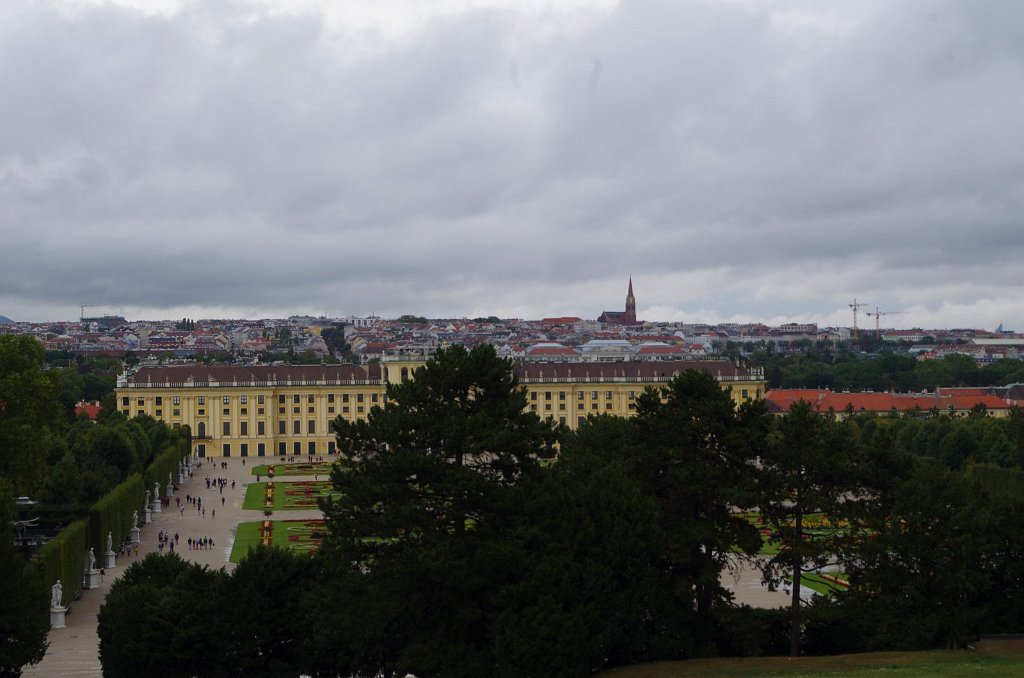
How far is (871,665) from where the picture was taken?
28.3 meters

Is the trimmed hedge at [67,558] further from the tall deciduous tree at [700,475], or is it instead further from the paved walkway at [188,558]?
the tall deciduous tree at [700,475]

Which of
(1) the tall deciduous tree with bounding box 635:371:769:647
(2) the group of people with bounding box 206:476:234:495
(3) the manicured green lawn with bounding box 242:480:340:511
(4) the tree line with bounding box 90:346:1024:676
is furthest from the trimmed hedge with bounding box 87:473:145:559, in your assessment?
(1) the tall deciduous tree with bounding box 635:371:769:647

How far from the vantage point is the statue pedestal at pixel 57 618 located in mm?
40700

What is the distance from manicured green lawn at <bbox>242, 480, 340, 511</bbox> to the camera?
7050cm

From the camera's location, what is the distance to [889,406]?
118 meters

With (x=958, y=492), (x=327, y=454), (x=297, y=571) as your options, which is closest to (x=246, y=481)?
(x=327, y=454)

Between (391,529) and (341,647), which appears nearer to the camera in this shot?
(391,529)

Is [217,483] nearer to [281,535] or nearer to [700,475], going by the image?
[281,535]

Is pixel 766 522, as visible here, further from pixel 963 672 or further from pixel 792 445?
pixel 963 672

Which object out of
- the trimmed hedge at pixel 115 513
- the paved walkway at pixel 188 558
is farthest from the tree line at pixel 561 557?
the trimmed hedge at pixel 115 513

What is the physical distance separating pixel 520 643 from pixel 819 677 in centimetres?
627

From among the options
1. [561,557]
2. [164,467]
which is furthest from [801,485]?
[164,467]

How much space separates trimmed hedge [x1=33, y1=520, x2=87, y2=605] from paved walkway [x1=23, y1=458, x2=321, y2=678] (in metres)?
0.68

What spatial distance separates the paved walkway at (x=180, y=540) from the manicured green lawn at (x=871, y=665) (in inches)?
636
